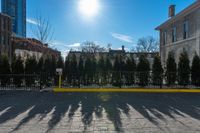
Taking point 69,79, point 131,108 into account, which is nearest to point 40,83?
point 69,79

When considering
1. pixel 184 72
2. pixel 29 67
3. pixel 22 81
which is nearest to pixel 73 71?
pixel 29 67

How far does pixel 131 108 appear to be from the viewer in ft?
28.5

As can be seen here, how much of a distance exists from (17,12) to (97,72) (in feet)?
201

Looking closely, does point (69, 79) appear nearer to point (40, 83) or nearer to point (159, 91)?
point (40, 83)

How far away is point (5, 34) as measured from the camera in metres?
46.7

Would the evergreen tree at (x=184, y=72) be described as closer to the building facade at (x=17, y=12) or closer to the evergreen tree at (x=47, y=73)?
the evergreen tree at (x=47, y=73)

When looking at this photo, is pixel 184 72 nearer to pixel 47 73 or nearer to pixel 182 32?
pixel 47 73

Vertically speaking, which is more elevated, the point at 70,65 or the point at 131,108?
the point at 70,65

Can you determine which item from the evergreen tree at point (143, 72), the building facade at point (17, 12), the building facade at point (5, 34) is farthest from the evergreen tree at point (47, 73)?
the building facade at point (17, 12)

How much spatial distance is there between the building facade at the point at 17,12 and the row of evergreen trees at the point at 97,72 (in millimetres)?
54736

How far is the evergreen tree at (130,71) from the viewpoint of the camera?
16.8 metres

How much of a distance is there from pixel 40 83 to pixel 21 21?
61.2 meters

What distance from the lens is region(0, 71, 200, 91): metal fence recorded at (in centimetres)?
1619

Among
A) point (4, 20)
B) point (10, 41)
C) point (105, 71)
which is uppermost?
point (4, 20)
